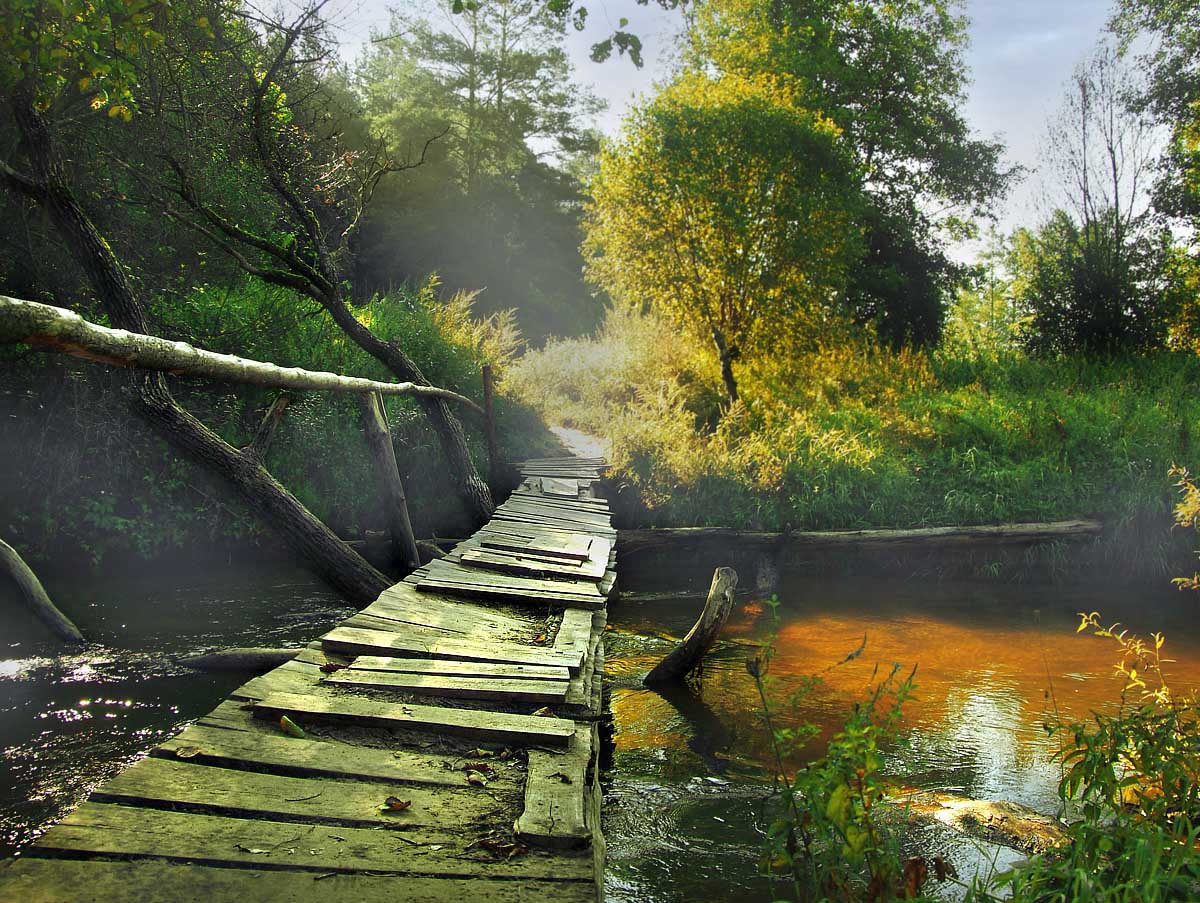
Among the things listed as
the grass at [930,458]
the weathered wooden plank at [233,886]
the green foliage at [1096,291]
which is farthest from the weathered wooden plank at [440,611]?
the green foliage at [1096,291]

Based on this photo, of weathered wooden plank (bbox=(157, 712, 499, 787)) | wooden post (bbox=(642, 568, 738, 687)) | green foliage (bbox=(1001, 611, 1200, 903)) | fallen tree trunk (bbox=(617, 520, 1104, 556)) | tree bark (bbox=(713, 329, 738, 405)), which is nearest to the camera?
green foliage (bbox=(1001, 611, 1200, 903))

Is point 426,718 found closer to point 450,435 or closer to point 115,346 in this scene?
point 115,346

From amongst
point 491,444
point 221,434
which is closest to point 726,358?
point 491,444

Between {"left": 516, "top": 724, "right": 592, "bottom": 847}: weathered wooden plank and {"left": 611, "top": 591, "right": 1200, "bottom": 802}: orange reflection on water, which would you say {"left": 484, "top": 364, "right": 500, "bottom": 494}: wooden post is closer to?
{"left": 611, "top": 591, "right": 1200, "bottom": 802}: orange reflection on water

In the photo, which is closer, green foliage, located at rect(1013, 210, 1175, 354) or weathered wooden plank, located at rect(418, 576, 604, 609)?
weathered wooden plank, located at rect(418, 576, 604, 609)

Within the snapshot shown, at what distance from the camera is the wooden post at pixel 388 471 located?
638 centimetres

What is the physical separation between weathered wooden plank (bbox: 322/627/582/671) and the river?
103 cm

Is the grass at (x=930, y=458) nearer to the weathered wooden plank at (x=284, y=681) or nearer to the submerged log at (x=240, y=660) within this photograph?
the submerged log at (x=240, y=660)

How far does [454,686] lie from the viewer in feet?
11.0

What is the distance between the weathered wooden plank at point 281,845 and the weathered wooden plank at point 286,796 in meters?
0.05

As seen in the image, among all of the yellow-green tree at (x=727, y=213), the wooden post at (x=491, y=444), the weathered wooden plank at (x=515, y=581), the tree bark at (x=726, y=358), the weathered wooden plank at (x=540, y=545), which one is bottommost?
the weathered wooden plank at (x=515, y=581)

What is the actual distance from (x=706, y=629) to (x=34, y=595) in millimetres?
4776

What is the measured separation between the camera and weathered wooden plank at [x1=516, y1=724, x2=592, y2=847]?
2.26 meters

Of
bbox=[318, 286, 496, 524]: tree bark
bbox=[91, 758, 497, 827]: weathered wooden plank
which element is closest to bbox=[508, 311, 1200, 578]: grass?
bbox=[318, 286, 496, 524]: tree bark
